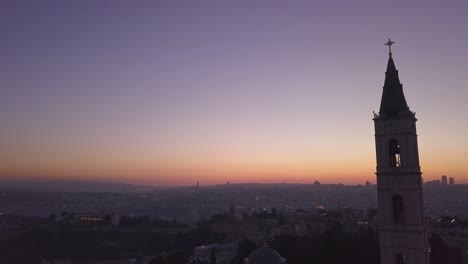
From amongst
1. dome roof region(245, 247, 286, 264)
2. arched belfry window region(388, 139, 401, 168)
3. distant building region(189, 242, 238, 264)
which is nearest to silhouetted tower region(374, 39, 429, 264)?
arched belfry window region(388, 139, 401, 168)

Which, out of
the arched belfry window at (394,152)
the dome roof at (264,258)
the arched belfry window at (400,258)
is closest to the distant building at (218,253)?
the dome roof at (264,258)

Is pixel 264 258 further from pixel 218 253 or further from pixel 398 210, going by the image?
pixel 218 253

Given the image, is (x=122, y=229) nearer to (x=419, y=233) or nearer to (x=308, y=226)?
(x=308, y=226)

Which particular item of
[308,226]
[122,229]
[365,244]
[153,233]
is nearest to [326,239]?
[365,244]

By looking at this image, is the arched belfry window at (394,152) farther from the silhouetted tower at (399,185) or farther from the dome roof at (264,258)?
the dome roof at (264,258)

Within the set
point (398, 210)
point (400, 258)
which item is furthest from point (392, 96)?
point (400, 258)

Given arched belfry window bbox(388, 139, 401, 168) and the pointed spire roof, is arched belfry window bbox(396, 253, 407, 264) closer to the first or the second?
arched belfry window bbox(388, 139, 401, 168)

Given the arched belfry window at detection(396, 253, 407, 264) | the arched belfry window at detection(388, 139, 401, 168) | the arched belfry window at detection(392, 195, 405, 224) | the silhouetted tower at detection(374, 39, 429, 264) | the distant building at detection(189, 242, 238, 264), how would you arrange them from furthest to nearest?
1. the distant building at detection(189, 242, 238, 264)
2. the arched belfry window at detection(388, 139, 401, 168)
3. the arched belfry window at detection(392, 195, 405, 224)
4. the arched belfry window at detection(396, 253, 407, 264)
5. the silhouetted tower at detection(374, 39, 429, 264)
